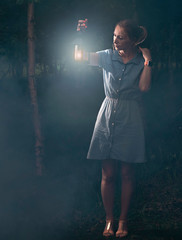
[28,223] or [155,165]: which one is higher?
→ [155,165]

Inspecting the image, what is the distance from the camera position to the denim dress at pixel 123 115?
12.9 ft

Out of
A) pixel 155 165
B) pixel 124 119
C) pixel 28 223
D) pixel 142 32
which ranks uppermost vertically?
pixel 142 32

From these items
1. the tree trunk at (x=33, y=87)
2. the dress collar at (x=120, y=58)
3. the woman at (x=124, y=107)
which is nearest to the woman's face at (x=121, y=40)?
the woman at (x=124, y=107)

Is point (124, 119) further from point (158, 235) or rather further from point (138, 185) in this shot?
point (138, 185)

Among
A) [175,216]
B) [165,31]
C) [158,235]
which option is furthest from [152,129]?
[165,31]

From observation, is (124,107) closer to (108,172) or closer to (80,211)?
(108,172)

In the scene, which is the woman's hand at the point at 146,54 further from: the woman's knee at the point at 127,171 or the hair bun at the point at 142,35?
the woman's knee at the point at 127,171

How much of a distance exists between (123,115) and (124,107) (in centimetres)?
9

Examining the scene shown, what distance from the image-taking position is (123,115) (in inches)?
155

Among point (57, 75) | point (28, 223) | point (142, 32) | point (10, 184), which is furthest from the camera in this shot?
point (57, 75)

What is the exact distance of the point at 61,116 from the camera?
33.9 ft

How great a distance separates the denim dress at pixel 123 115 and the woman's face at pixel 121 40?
14cm

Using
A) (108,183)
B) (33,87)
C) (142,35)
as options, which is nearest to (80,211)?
(108,183)

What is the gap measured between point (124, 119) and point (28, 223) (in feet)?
6.74
